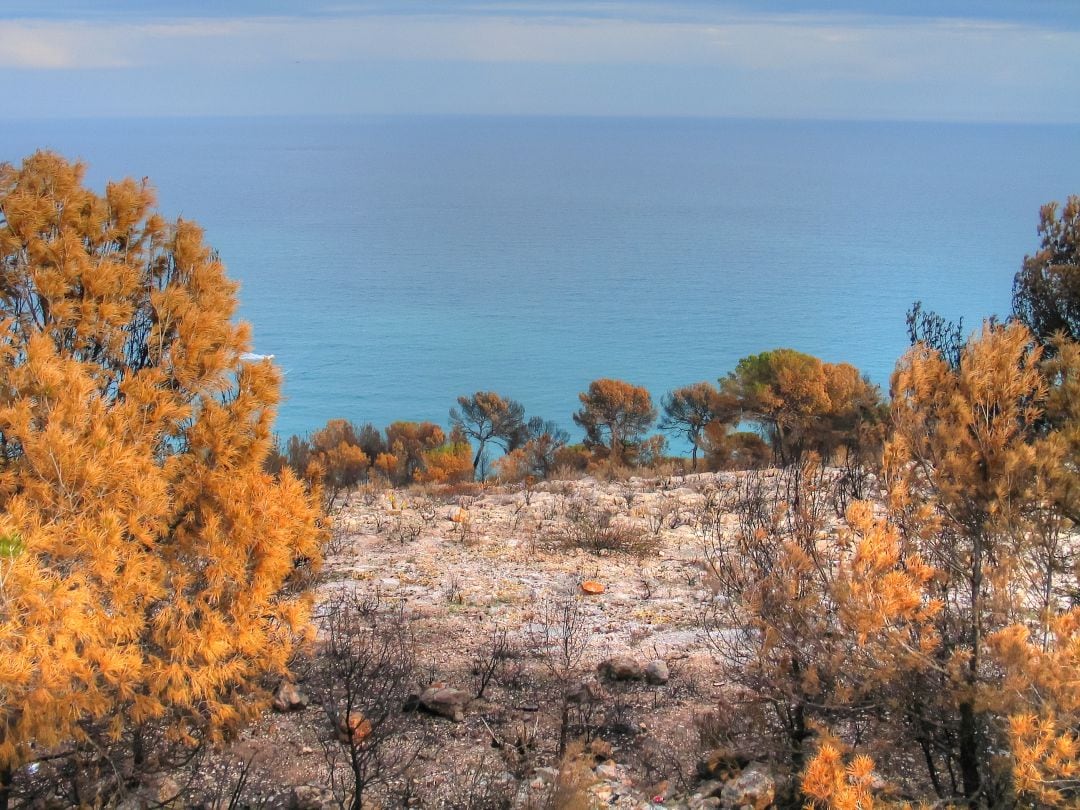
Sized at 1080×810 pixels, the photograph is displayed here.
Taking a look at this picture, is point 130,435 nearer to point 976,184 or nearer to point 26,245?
point 26,245

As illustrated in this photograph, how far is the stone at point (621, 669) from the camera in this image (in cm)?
689

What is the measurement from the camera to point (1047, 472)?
4465 millimetres

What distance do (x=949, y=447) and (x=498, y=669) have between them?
12.4 ft

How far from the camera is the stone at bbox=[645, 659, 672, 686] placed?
688 centimetres

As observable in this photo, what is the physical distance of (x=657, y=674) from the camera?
6891 mm

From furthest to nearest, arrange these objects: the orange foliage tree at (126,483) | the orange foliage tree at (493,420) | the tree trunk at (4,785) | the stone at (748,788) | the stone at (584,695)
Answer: the orange foliage tree at (493,420)
the stone at (584,695)
the stone at (748,788)
the tree trunk at (4,785)
the orange foliage tree at (126,483)

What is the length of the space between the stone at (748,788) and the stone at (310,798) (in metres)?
2.19

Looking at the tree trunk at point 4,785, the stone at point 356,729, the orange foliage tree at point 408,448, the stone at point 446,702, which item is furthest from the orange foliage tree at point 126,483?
the orange foliage tree at point 408,448

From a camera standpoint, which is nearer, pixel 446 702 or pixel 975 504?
pixel 975 504

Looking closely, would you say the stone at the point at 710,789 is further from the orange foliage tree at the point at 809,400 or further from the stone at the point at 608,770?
the orange foliage tree at the point at 809,400

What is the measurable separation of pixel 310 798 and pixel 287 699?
115cm

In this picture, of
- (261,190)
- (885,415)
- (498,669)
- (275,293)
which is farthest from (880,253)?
(261,190)

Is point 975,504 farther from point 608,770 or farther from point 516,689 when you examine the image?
point 516,689

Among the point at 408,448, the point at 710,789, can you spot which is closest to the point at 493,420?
the point at 408,448
